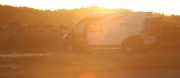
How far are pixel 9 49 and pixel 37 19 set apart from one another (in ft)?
83.6

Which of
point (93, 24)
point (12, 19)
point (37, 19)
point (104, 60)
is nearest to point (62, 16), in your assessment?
point (37, 19)

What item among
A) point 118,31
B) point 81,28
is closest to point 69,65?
point 118,31

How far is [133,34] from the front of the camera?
808 inches

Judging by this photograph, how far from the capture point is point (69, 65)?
1472 centimetres

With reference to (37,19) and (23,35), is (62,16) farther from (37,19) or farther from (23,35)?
(23,35)

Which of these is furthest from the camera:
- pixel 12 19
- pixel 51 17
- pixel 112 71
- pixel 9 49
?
pixel 51 17

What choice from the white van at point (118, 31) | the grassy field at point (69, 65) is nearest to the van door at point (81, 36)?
the white van at point (118, 31)

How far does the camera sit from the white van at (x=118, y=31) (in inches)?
803

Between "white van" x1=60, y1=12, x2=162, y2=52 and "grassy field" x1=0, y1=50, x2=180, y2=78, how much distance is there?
402cm

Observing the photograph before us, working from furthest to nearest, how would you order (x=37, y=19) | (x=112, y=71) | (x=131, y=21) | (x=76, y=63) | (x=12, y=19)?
(x=37, y=19), (x=12, y=19), (x=131, y=21), (x=76, y=63), (x=112, y=71)

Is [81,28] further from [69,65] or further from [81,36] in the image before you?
[69,65]

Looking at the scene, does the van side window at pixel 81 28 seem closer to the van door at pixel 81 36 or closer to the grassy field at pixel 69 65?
the van door at pixel 81 36

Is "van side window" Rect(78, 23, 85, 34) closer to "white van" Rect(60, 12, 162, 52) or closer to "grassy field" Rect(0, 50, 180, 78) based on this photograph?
"white van" Rect(60, 12, 162, 52)

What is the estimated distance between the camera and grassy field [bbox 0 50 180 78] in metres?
13.1
